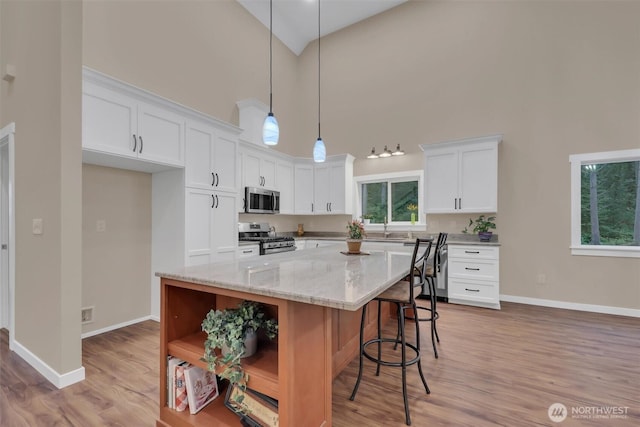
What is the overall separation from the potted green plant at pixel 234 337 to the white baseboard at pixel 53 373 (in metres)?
1.41

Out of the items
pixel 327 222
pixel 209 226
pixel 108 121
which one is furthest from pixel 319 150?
pixel 327 222

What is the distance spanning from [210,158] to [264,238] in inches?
60.0

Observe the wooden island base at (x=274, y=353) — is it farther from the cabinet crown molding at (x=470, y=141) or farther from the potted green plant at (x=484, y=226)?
the cabinet crown molding at (x=470, y=141)

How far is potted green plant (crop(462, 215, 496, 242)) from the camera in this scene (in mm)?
4137

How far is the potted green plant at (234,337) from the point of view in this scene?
4.38 ft

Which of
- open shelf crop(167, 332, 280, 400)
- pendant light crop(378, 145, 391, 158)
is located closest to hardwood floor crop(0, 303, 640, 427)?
open shelf crop(167, 332, 280, 400)

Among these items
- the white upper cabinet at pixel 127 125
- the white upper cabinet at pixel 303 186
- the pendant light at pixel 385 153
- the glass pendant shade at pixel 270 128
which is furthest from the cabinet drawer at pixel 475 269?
the white upper cabinet at pixel 127 125

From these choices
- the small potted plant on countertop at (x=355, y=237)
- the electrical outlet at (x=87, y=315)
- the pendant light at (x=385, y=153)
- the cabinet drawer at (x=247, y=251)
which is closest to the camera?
the small potted plant on countertop at (x=355, y=237)

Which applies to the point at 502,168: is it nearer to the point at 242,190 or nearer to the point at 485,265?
the point at 485,265

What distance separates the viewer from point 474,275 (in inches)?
154

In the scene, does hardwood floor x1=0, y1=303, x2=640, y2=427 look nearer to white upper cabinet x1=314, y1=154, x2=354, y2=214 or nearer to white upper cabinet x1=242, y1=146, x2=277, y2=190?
white upper cabinet x1=242, y1=146, x2=277, y2=190

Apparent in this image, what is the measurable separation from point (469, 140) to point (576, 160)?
133 cm

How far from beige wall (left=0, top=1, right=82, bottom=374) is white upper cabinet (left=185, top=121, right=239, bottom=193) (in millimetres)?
1210

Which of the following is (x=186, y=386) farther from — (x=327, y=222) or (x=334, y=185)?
(x=327, y=222)
